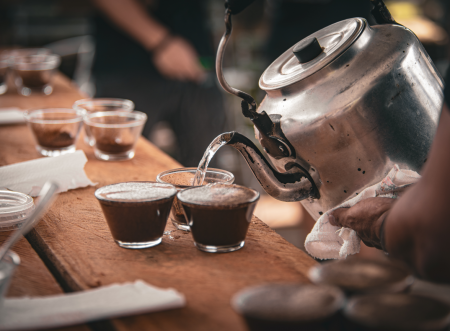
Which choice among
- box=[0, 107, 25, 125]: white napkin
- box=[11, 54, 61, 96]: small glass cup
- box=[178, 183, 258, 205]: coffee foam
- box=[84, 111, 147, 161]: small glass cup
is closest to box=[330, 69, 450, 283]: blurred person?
box=[178, 183, 258, 205]: coffee foam

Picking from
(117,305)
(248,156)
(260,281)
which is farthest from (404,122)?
(117,305)

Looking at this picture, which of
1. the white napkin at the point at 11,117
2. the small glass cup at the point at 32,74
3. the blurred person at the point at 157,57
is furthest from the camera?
the blurred person at the point at 157,57

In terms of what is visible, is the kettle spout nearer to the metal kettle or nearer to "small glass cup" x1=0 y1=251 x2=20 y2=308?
the metal kettle

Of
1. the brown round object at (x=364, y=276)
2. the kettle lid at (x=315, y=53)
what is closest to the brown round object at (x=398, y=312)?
the brown round object at (x=364, y=276)

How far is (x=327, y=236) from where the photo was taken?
3.10 ft

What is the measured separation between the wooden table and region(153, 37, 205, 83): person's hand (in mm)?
1395

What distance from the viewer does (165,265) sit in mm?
753

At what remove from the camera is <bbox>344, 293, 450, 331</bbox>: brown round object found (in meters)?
0.49

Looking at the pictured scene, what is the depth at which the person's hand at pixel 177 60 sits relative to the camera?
230cm

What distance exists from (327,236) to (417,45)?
41cm

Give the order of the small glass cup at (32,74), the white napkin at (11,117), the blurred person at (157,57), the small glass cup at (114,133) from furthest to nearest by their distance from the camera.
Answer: the blurred person at (157,57) → the small glass cup at (32,74) → the white napkin at (11,117) → the small glass cup at (114,133)

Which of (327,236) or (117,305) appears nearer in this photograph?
(117,305)

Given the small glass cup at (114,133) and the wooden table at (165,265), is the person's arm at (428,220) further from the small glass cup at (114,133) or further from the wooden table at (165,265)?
the small glass cup at (114,133)

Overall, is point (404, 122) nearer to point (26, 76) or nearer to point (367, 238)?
point (367, 238)
